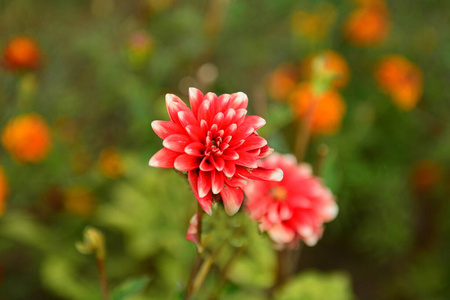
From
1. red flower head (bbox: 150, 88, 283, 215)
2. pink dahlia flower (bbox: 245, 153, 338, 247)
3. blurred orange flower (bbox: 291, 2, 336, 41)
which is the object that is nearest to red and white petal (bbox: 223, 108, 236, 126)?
red flower head (bbox: 150, 88, 283, 215)

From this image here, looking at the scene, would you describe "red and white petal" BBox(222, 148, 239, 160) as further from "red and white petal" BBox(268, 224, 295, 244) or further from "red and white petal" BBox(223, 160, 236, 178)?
"red and white petal" BBox(268, 224, 295, 244)

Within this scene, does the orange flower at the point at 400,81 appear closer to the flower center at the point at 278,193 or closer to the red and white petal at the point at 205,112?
the flower center at the point at 278,193

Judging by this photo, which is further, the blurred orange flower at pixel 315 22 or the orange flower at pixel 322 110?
the blurred orange flower at pixel 315 22

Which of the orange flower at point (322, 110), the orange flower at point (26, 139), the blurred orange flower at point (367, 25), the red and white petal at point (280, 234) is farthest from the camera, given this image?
the blurred orange flower at point (367, 25)

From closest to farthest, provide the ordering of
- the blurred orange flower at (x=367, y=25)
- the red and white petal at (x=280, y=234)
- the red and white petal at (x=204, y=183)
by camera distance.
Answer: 1. the red and white petal at (x=204, y=183)
2. the red and white petal at (x=280, y=234)
3. the blurred orange flower at (x=367, y=25)

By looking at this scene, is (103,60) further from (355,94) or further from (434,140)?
(434,140)

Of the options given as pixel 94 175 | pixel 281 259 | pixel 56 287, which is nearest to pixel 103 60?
pixel 94 175

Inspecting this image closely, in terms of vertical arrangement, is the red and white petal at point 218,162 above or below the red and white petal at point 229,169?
above

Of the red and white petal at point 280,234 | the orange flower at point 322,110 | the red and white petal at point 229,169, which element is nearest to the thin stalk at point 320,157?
the red and white petal at point 280,234
